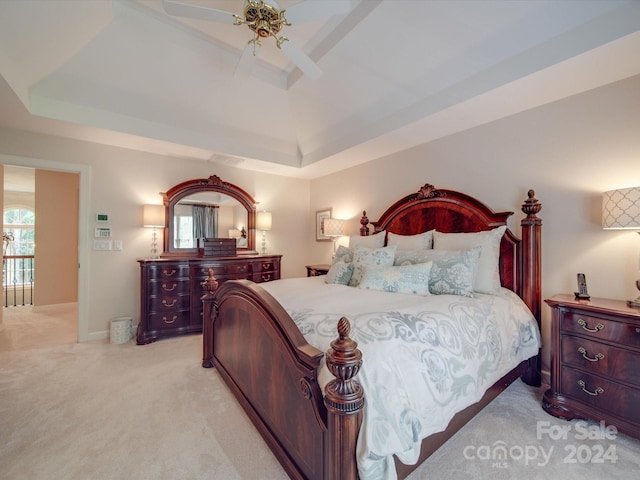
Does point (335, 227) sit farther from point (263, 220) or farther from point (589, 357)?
point (589, 357)

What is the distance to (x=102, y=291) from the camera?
3.41 m

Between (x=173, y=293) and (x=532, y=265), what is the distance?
3.87m

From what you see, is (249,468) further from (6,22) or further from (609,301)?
(6,22)

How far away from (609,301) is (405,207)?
1.94 m

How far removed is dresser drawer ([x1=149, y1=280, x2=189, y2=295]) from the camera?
3.29 meters

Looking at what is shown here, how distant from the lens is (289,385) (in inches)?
55.2

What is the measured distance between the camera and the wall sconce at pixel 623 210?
1.73 metres

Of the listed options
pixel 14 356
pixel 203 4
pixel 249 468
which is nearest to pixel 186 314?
pixel 14 356

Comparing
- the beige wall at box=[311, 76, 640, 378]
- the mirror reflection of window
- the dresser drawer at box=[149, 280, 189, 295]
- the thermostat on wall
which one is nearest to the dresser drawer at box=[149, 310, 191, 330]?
the dresser drawer at box=[149, 280, 189, 295]

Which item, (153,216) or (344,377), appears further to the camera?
(153,216)

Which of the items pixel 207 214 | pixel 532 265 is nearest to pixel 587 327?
pixel 532 265

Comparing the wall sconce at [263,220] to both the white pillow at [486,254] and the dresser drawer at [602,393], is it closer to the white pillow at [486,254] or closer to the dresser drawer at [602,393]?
the white pillow at [486,254]

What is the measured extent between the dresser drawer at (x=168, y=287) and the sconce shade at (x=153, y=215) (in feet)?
2.59

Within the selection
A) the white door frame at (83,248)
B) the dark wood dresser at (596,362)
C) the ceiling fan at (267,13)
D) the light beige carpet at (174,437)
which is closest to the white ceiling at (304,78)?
the white door frame at (83,248)
